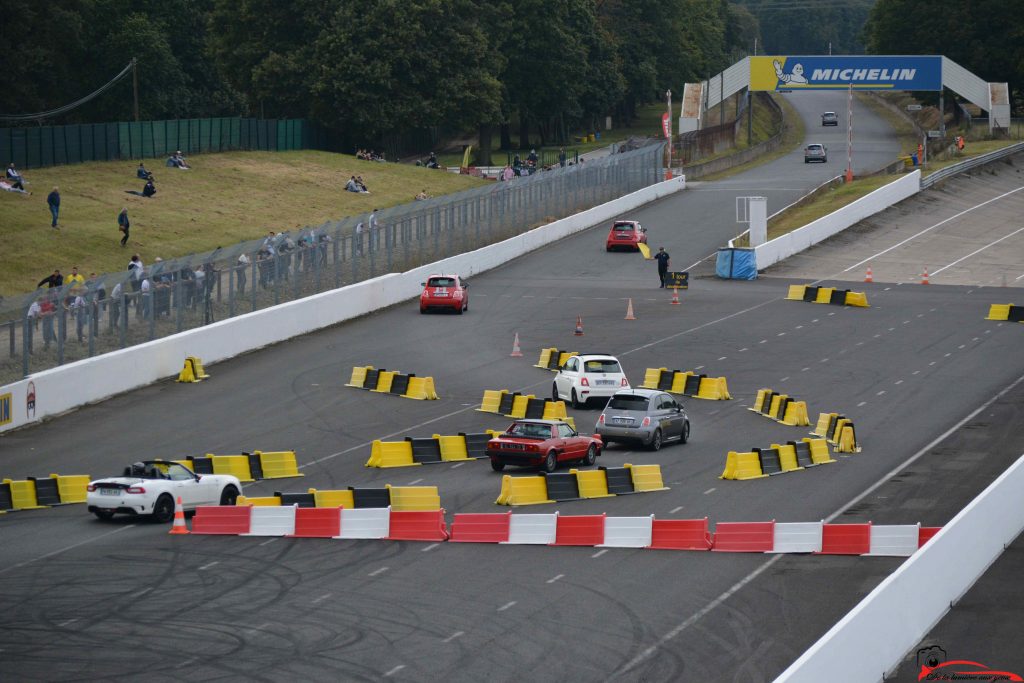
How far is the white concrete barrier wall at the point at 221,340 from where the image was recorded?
35.7 meters

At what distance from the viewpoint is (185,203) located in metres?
73.1

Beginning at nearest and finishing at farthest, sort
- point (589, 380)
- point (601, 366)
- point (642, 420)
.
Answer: point (642, 420), point (589, 380), point (601, 366)

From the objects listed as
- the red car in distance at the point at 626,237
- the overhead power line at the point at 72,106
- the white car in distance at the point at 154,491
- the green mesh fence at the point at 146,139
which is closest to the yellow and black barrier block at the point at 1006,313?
the red car in distance at the point at 626,237

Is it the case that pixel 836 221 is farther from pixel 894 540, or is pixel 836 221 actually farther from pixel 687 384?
pixel 894 540

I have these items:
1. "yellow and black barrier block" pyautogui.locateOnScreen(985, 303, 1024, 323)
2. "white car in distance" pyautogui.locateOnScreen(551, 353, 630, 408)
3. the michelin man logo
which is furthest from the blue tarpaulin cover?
the michelin man logo

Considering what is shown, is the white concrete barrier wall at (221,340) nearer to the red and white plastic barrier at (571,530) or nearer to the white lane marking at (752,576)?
the red and white plastic barrier at (571,530)

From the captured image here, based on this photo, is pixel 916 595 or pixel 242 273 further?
pixel 242 273

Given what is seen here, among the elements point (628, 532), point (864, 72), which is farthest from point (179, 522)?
point (864, 72)

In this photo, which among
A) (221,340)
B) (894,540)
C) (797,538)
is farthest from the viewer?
(221,340)

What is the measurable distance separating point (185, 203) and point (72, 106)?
2130 centimetres

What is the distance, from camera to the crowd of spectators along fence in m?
36.1

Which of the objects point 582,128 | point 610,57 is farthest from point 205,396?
point 582,128

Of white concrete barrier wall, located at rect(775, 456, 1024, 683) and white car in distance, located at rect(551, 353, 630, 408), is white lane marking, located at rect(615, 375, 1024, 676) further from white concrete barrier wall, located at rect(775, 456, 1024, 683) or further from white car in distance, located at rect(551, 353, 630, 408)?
white car in distance, located at rect(551, 353, 630, 408)

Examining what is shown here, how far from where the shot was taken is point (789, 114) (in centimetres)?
14075
